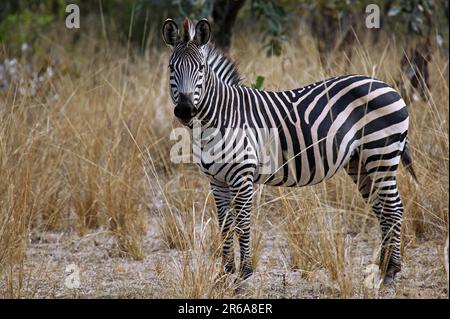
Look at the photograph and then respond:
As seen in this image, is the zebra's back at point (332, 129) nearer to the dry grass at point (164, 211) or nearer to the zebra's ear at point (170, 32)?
the dry grass at point (164, 211)

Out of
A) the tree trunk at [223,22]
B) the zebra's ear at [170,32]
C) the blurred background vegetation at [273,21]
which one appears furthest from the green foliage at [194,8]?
the zebra's ear at [170,32]

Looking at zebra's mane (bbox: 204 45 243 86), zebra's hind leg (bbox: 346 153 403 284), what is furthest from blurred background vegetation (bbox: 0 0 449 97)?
zebra's mane (bbox: 204 45 243 86)

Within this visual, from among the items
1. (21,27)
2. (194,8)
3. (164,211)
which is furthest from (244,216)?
(21,27)

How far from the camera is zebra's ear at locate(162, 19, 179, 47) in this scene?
5000mm

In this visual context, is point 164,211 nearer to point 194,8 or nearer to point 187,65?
point 194,8

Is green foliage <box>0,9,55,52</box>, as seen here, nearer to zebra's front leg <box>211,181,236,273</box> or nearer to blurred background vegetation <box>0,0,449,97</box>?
blurred background vegetation <box>0,0,449,97</box>

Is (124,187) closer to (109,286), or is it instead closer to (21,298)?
(109,286)

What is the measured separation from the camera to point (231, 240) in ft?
17.4

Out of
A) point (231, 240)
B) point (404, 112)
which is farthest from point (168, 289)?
point (404, 112)

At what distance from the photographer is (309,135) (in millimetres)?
5352

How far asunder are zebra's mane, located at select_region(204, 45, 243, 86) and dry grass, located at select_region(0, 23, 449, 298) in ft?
2.59

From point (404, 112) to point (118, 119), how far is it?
2.99 metres
